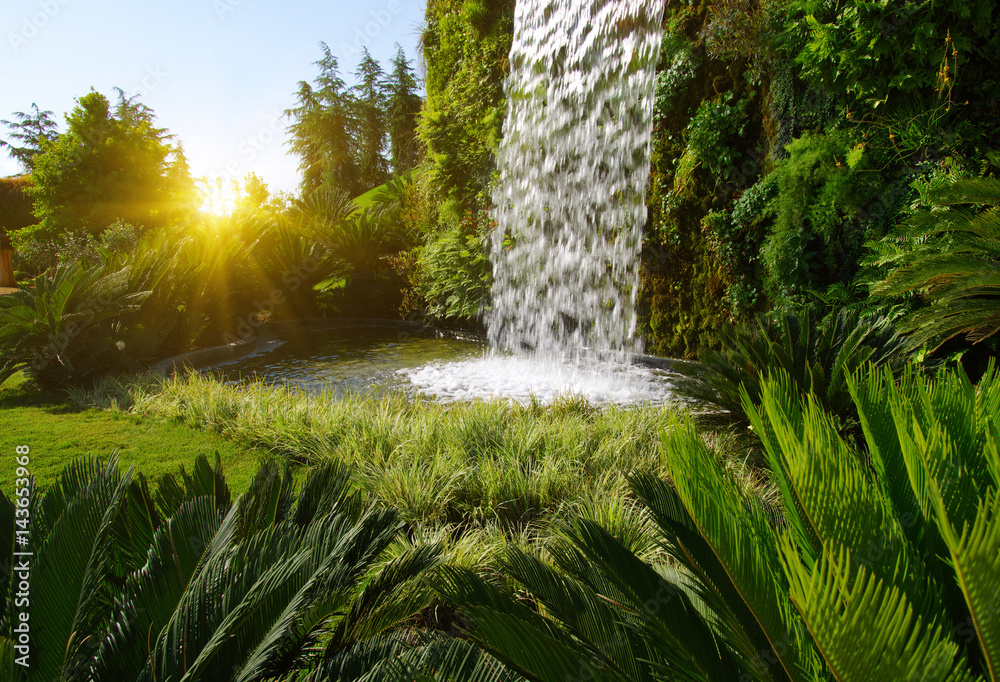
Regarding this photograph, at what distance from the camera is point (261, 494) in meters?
1.67

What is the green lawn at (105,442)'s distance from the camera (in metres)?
3.55

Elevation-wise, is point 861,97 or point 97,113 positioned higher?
point 97,113

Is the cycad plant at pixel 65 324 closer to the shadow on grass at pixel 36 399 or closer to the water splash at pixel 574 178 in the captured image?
the shadow on grass at pixel 36 399

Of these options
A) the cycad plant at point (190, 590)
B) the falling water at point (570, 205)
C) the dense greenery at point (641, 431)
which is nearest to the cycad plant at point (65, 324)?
the dense greenery at point (641, 431)

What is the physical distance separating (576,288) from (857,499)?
27.5 feet

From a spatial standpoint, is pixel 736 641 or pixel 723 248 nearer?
pixel 736 641

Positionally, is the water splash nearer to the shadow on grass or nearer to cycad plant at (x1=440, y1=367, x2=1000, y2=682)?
the shadow on grass

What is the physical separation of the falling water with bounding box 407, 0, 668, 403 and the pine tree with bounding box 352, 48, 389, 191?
66.1ft

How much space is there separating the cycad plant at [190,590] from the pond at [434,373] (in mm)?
3866

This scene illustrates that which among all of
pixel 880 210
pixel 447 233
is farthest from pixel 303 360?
pixel 880 210

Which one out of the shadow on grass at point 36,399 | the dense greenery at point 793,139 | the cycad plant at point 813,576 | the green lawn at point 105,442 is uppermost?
the dense greenery at point 793,139

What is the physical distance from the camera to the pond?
6.14 metres

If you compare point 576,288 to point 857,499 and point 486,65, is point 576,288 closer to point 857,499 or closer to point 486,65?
point 486,65

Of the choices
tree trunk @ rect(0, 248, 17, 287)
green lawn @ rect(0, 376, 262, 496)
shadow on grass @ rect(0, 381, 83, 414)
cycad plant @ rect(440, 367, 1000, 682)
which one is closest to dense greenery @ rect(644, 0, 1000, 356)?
green lawn @ rect(0, 376, 262, 496)
